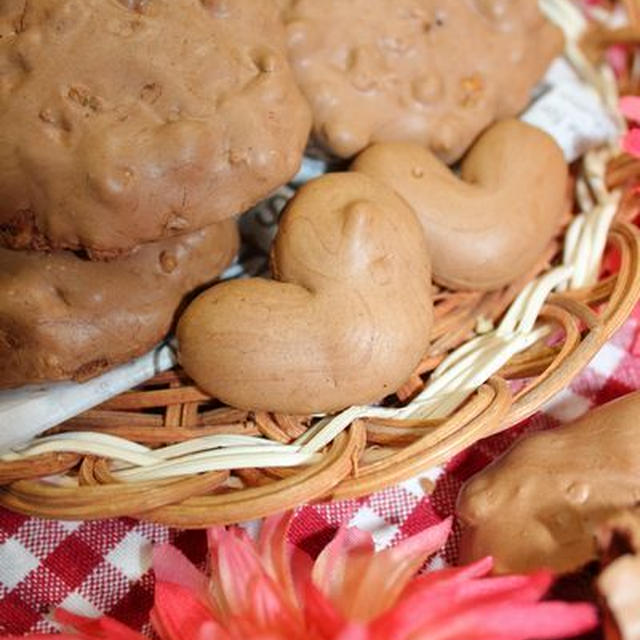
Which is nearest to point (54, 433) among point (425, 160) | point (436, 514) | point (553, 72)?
point (436, 514)

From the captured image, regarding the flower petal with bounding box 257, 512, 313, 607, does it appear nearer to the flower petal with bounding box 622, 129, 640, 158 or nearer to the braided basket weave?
the braided basket weave

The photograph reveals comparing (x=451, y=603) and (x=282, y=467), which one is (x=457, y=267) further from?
(x=451, y=603)

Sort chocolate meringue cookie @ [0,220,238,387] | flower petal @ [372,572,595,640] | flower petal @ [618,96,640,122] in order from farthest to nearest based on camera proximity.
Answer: flower petal @ [618,96,640,122] → chocolate meringue cookie @ [0,220,238,387] → flower petal @ [372,572,595,640]

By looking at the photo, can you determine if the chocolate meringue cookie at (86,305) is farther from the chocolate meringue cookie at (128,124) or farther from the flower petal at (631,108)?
the flower petal at (631,108)

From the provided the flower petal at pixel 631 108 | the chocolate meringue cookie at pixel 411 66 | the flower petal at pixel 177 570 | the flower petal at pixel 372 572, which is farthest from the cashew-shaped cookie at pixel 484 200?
the flower petal at pixel 177 570

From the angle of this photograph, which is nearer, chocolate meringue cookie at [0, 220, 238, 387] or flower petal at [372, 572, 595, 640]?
flower petal at [372, 572, 595, 640]

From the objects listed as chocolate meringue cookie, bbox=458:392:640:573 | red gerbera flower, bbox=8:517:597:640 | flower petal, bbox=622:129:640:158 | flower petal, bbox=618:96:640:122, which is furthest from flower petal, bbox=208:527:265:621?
flower petal, bbox=618:96:640:122
